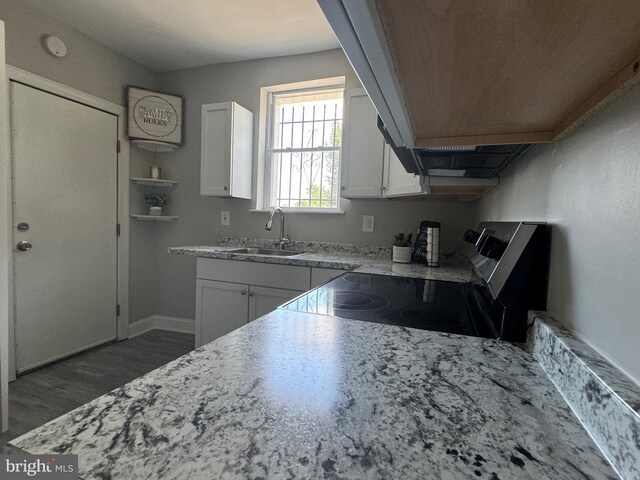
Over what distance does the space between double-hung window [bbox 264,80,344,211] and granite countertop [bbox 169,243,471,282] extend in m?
0.49

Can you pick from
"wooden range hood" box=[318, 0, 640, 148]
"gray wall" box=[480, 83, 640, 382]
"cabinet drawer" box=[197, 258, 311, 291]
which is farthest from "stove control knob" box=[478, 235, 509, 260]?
"cabinet drawer" box=[197, 258, 311, 291]

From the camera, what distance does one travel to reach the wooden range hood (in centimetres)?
35

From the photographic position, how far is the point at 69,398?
197 cm

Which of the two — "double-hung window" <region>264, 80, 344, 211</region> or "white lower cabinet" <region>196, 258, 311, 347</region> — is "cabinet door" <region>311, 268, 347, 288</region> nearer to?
"white lower cabinet" <region>196, 258, 311, 347</region>

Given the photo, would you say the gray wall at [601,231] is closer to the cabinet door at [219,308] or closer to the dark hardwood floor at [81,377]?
the cabinet door at [219,308]

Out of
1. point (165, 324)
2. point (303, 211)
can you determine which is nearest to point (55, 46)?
point (303, 211)

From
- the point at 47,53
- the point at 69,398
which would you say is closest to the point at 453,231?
the point at 69,398

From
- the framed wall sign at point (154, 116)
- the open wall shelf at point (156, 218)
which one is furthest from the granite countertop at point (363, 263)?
the framed wall sign at point (154, 116)

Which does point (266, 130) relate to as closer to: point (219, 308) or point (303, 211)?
point (303, 211)

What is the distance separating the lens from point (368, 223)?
2.68 meters

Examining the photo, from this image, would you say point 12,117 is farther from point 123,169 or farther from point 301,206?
point 301,206

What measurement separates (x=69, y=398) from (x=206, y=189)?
1.80 metres

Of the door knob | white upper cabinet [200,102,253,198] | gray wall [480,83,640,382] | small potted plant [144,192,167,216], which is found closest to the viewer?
gray wall [480,83,640,382]

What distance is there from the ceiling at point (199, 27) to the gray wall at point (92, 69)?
3.5 inches
